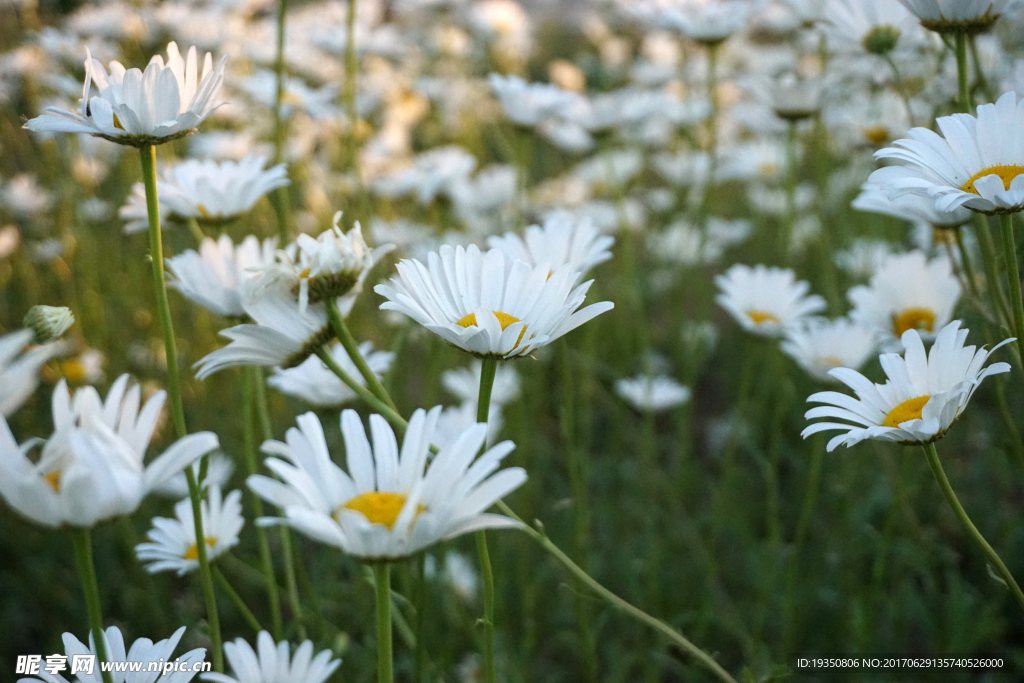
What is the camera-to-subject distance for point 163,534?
108 centimetres

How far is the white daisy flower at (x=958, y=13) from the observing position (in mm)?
898

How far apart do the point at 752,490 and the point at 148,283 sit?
87.0 inches

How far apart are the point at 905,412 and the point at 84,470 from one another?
762 millimetres

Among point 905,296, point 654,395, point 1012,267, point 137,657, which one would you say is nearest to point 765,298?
point 905,296

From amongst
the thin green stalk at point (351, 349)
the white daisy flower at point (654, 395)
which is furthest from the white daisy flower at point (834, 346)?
the thin green stalk at point (351, 349)

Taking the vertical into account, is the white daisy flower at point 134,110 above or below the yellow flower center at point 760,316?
above

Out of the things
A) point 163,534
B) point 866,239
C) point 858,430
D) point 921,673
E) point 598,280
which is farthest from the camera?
point 598,280

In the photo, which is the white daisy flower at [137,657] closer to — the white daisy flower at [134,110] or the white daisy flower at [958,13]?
the white daisy flower at [134,110]

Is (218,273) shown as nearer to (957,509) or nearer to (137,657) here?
(137,657)

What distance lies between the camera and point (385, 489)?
68 centimetres

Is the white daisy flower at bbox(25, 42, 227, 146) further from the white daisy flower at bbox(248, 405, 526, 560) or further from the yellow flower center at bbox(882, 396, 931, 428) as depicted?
the yellow flower center at bbox(882, 396, 931, 428)

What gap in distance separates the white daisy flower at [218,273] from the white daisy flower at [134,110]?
0.16m

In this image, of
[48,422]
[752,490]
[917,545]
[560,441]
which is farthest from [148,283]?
[917,545]

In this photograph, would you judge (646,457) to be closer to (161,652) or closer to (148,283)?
(161,652)
